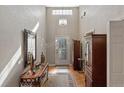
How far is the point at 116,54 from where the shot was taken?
15.4 feet

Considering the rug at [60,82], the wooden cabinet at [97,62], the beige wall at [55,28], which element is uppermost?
the beige wall at [55,28]

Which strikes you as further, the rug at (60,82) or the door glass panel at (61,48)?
the door glass panel at (61,48)

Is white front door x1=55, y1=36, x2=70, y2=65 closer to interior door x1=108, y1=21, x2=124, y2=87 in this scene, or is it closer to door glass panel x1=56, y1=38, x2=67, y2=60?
door glass panel x1=56, y1=38, x2=67, y2=60

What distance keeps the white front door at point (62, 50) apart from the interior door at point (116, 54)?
8295mm

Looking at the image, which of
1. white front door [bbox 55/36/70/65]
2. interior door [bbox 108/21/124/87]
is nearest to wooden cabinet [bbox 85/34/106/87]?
interior door [bbox 108/21/124/87]

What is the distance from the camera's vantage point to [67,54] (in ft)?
42.6

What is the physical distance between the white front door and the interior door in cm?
830

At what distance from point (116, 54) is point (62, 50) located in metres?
8.42

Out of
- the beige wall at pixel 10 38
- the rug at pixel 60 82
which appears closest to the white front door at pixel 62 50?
the rug at pixel 60 82

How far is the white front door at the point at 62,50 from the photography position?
42.6 ft

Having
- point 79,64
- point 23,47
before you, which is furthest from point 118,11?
point 79,64

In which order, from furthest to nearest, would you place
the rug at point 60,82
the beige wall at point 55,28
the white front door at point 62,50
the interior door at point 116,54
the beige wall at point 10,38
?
the white front door at point 62,50
the beige wall at point 55,28
the rug at point 60,82
the interior door at point 116,54
the beige wall at point 10,38

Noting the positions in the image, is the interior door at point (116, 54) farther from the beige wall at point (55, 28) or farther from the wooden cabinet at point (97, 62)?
the beige wall at point (55, 28)
